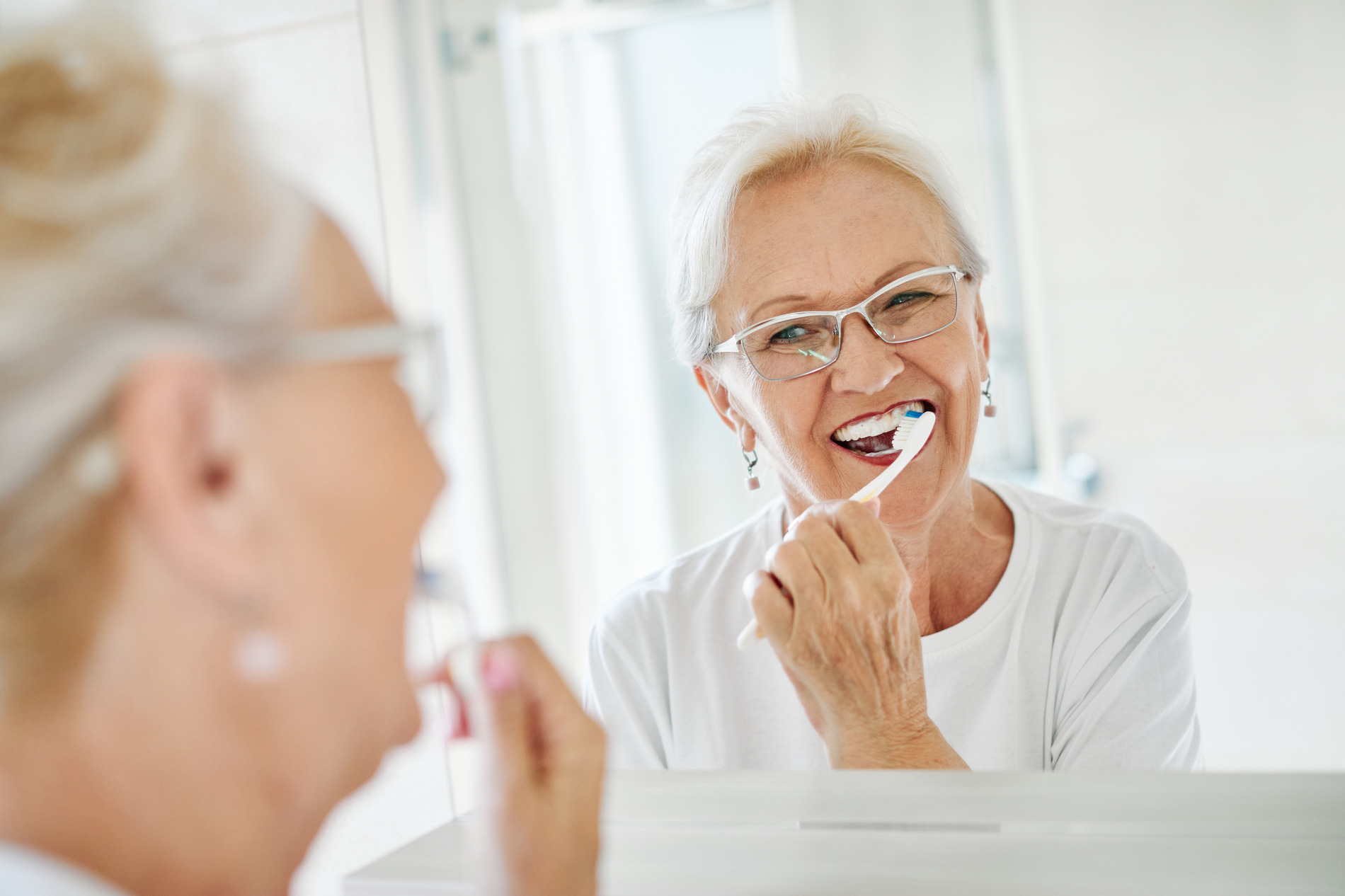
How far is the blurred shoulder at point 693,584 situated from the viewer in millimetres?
622

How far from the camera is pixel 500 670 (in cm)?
34

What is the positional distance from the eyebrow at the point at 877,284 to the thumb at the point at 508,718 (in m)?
0.32

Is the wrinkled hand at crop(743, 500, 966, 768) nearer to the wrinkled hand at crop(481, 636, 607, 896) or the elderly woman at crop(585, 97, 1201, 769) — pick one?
the elderly woman at crop(585, 97, 1201, 769)

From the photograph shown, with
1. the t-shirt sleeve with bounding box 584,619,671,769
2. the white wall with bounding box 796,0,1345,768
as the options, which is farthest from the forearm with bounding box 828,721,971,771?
the white wall with bounding box 796,0,1345,768

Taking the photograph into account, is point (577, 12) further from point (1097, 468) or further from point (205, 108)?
point (205, 108)

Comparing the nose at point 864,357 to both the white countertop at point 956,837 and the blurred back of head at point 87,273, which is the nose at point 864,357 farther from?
the blurred back of head at point 87,273

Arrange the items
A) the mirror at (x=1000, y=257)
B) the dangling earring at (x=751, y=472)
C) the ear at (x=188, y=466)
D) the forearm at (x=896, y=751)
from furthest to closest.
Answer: the mirror at (x=1000, y=257), the dangling earring at (x=751, y=472), the forearm at (x=896, y=751), the ear at (x=188, y=466)

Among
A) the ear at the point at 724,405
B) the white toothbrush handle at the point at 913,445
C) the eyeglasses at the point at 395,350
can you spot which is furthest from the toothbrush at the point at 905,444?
the eyeglasses at the point at 395,350

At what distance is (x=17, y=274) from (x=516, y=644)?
0.20m

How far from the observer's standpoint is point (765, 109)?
2.07 feet

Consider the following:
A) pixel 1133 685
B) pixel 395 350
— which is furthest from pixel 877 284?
pixel 395 350

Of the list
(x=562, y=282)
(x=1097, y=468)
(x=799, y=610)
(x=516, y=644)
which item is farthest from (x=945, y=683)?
(x=562, y=282)

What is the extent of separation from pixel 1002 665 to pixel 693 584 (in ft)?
0.70

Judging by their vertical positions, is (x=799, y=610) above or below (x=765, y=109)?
below
